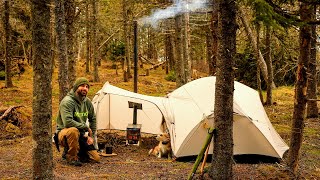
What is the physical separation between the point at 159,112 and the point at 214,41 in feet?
10.7

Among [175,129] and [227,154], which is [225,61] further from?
[175,129]

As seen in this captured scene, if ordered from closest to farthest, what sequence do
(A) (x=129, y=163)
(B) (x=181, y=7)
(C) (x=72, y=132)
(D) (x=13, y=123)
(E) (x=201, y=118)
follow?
1. (C) (x=72, y=132)
2. (A) (x=129, y=163)
3. (E) (x=201, y=118)
4. (D) (x=13, y=123)
5. (B) (x=181, y=7)

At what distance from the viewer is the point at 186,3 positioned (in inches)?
603

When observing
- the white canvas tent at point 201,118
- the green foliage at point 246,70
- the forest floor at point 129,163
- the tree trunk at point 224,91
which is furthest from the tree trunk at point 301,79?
the green foliage at point 246,70

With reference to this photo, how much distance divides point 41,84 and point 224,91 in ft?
8.23

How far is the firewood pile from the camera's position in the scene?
399 inches

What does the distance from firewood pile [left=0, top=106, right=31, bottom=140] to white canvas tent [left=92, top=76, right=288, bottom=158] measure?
2.52 metres

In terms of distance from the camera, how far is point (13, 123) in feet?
35.4

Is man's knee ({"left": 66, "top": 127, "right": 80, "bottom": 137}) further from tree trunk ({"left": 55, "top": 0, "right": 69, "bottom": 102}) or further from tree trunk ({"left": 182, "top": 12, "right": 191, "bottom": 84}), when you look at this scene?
tree trunk ({"left": 182, "top": 12, "right": 191, "bottom": 84})

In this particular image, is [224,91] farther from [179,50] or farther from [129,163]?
[179,50]

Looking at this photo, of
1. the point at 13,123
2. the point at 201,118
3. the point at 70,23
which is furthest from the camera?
the point at 13,123

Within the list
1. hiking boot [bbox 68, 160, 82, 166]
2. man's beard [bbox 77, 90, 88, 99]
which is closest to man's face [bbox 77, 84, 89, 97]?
man's beard [bbox 77, 90, 88, 99]

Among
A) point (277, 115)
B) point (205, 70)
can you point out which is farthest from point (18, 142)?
point (205, 70)

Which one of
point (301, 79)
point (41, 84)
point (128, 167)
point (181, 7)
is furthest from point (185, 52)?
point (41, 84)
